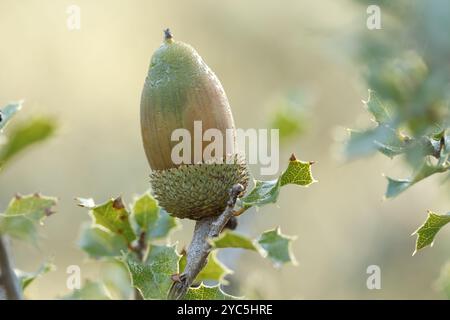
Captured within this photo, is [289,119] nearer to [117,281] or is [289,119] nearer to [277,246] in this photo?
[117,281]

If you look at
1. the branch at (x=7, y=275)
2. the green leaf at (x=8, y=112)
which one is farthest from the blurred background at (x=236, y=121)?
the branch at (x=7, y=275)

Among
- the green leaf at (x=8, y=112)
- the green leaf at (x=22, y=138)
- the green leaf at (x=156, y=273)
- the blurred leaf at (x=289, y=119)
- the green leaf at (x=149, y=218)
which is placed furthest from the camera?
the blurred leaf at (x=289, y=119)

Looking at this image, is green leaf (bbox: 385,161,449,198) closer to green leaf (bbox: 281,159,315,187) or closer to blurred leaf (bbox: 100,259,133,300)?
green leaf (bbox: 281,159,315,187)

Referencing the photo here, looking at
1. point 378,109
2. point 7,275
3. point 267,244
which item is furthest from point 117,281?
point 378,109

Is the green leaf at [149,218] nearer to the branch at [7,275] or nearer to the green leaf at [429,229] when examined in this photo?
the branch at [7,275]

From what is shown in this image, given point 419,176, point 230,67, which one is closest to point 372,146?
point 419,176
